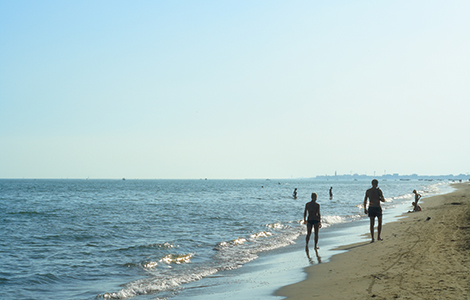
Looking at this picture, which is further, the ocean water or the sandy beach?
the ocean water

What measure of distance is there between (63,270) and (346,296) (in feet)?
34.0

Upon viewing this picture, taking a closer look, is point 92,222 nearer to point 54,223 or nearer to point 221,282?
point 54,223

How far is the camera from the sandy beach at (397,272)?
6676 millimetres

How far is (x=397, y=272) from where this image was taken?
8.28 metres

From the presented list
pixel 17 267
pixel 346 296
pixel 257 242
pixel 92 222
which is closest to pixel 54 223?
pixel 92 222

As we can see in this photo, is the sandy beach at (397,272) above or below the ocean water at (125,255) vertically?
above

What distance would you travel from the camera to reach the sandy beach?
21.9ft

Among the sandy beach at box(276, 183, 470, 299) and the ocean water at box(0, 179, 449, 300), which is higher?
the sandy beach at box(276, 183, 470, 299)

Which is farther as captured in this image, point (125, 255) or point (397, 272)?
point (125, 255)

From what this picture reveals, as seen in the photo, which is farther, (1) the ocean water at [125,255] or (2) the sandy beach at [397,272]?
(1) the ocean water at [125,255]

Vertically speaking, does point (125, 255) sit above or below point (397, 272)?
below

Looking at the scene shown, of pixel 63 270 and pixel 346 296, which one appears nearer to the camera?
pixel 346 296

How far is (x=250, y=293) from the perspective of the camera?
8.53 meters

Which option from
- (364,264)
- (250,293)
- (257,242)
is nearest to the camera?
(250,293)
